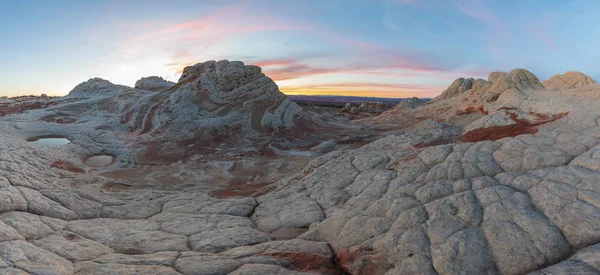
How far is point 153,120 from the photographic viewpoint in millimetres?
30516

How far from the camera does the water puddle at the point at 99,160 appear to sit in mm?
21938

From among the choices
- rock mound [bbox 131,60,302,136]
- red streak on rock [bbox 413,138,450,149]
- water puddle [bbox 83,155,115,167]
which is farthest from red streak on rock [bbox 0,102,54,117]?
red streak on rock [bbox 413,138,450,149]

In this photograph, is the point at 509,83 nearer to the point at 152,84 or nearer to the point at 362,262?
the point at 362,262

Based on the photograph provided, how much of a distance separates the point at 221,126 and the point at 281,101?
277 inches

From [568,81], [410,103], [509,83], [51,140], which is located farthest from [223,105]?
[410,103]

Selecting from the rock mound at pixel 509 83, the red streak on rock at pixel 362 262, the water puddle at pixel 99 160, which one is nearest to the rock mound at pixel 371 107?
the rock mound at pixel 509 83

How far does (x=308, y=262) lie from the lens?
28.0ft

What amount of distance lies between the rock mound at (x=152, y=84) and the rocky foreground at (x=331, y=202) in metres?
21.0

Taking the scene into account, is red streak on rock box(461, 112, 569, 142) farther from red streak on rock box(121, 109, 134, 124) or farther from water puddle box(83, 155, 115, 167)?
red streak on rock box(121, 109, 134, 124)

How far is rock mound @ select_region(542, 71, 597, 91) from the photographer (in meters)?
20.6

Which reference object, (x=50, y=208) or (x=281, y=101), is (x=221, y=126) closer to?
(x=281, y=101)

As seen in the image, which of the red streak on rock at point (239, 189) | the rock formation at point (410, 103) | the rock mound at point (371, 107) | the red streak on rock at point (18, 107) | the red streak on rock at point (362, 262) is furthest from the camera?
the rock mound at point (371, 107)

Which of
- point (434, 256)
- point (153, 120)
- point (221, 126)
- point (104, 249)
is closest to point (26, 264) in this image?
point (104, 249)

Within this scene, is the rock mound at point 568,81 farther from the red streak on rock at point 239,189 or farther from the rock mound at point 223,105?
the rock mound at point 223,105
